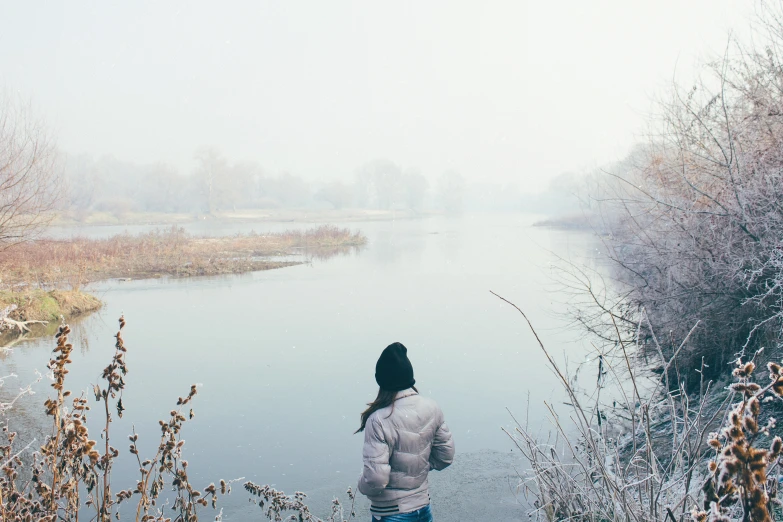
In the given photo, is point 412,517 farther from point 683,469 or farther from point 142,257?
point 142,257

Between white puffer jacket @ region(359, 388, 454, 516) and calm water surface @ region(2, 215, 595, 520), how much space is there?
2381 millimetres

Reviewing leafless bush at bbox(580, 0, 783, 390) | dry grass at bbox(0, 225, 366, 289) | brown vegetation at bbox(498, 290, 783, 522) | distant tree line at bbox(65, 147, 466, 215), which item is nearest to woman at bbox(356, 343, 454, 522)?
brown vegetation at bbox(498, 290, 783, 522)

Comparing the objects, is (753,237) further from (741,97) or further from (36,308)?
(36,308)

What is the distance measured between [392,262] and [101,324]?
1418cm

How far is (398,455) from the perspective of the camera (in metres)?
3.16

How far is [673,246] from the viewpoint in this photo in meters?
7.34

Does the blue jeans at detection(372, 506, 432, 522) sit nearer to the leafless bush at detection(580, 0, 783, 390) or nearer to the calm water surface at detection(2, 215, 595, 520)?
the calm water surface at detection(2, 215, 595, 520)

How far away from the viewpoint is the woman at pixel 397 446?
10.2 ft

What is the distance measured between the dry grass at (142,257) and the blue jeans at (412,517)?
13917mm

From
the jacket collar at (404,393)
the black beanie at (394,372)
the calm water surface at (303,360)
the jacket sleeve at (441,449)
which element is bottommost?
the calm water surface at (303,360)

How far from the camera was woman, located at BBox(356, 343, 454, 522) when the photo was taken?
3.09 m

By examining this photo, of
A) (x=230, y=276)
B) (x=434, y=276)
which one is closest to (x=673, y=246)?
(x=434, y=276)

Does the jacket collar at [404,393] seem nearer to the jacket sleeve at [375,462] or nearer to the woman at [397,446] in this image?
the woman at [397,446]

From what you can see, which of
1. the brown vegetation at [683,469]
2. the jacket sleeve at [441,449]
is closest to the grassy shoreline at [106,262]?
the jacket sleeve at [441,449]
